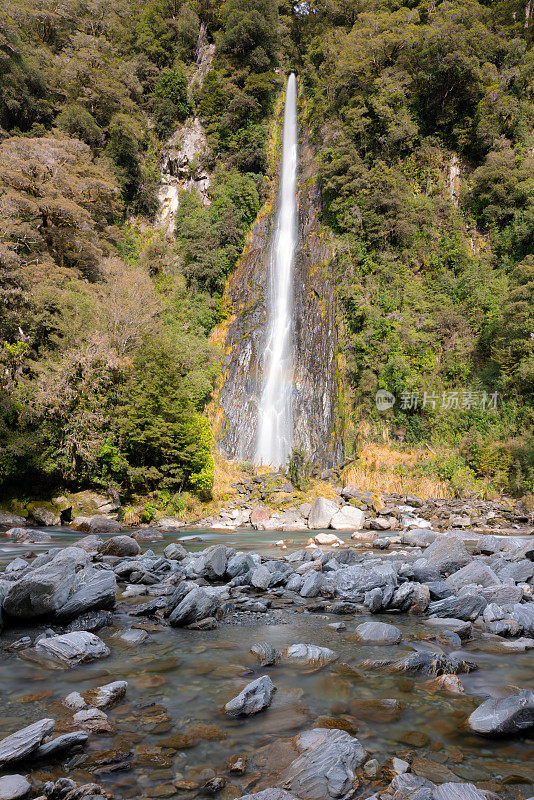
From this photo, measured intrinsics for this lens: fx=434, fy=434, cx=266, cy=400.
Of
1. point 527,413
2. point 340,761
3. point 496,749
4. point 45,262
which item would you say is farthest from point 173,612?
point 45,262

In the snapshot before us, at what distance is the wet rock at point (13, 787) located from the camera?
6.46 feet

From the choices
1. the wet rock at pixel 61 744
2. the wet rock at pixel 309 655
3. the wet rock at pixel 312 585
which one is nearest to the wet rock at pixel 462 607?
the wet rock at pixel 312 585

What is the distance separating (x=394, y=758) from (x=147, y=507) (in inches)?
509

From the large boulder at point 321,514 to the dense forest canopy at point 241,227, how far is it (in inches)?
170

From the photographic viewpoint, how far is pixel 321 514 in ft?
46.5

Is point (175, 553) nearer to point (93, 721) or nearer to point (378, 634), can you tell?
point (378, 634)

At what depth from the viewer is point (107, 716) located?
278 cm

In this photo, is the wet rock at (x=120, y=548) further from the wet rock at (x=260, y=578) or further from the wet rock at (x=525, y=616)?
the wet rock at (x=525, y=616)

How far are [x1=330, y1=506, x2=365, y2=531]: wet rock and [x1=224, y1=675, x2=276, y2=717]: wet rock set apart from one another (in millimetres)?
11074

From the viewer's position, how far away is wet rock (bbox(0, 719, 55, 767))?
2215 millimetres

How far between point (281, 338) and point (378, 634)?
67.7 ft

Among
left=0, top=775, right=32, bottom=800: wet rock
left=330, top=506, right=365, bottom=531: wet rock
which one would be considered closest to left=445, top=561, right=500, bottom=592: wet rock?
left=0, top=775, right=32, bottom=800: wet rock

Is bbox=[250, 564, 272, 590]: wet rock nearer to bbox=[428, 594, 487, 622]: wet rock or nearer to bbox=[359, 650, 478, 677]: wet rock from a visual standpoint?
bbox=[428, 594, 487, 622]: wet rock

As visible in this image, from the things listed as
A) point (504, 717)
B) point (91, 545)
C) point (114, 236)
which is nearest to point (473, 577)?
point (504, 717)
